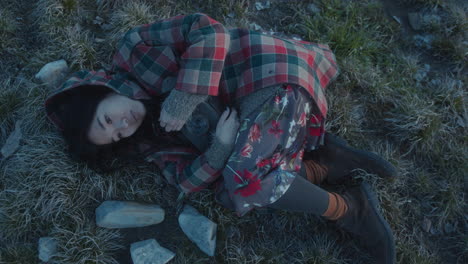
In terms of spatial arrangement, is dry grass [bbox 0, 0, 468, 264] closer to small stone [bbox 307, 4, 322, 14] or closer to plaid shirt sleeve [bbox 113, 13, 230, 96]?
small stone [bbox 307, 4, 322, 14]

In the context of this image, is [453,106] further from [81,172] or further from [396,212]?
[81,172]

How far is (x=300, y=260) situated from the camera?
10.2 ft

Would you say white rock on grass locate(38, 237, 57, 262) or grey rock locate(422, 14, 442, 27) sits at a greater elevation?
grey rock locate(422, 14, 442, 27)

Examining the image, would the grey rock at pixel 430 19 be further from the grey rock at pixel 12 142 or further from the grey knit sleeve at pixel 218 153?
the grey rock at pixel 12 142

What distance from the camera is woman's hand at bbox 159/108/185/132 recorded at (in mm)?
2891

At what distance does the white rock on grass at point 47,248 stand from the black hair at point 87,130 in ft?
2.13

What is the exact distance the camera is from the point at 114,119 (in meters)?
2.82

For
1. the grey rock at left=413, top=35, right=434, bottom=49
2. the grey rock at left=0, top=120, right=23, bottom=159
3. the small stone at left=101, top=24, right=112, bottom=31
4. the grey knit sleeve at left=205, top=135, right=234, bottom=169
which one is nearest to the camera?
the grey knit sleeve at left=205, top=135, right=234, bottom=169

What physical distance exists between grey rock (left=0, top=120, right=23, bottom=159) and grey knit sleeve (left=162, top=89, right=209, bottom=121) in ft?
5.18

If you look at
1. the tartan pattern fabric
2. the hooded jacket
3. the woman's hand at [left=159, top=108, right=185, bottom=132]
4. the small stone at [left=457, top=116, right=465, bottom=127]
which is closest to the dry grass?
the small stone at [left=457, top=116, right=465, bottom=127]

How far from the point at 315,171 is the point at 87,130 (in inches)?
74.7

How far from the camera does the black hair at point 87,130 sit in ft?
9.42

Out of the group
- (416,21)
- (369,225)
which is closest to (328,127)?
(369,225)

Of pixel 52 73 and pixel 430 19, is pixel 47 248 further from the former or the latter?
pixel 430 19
